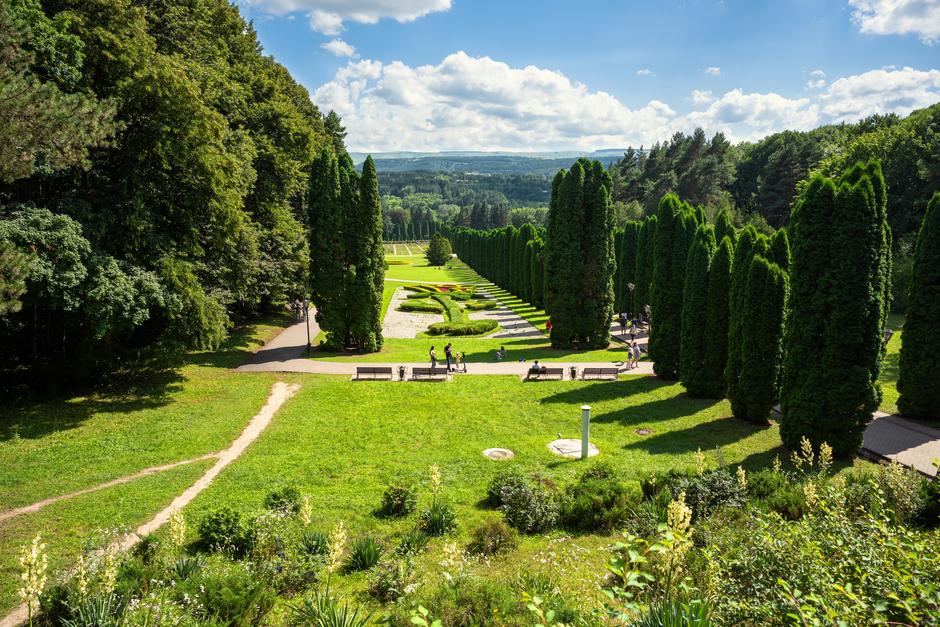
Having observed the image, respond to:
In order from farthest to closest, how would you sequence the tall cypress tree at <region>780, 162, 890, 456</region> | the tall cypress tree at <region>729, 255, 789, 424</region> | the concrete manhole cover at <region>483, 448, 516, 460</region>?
the tall cypress tree at <region>729, 255, 789, 424</region> → the concrete manhole cover at <region>483, 448, 516, 460</region> → the tall cypress tree at <region>780, 162, 890, 456</region>

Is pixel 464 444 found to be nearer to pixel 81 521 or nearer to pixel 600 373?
pixel 81 521

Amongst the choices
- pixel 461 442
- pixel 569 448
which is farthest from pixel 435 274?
pixel 569 448

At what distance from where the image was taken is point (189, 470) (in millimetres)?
12844

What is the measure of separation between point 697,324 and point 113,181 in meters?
21.4

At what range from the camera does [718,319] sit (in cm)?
1845

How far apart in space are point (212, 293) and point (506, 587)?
18474 millimetres

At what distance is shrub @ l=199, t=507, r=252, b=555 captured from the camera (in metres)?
8.51

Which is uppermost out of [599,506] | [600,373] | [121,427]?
[599,506]

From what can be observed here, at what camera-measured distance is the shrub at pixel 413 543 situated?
27.5 feet

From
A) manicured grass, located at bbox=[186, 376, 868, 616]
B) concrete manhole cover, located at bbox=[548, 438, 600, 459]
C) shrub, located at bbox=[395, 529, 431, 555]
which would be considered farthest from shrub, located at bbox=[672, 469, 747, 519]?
shrub, located at bbox=[395, 529, 431, 555]

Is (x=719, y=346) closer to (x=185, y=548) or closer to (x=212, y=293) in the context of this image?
(x=185, y=548)

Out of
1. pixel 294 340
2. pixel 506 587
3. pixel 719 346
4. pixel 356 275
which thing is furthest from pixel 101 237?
pixel 719 346

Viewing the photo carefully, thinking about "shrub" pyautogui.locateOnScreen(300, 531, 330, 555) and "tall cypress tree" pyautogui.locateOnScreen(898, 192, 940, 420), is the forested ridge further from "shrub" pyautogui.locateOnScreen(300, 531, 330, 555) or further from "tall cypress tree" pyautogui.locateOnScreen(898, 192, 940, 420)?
"tall cypress tree" pyautogui.locateOnScreen(898, 192, 940, 420)

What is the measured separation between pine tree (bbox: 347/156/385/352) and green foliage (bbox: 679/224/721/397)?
14.7m
